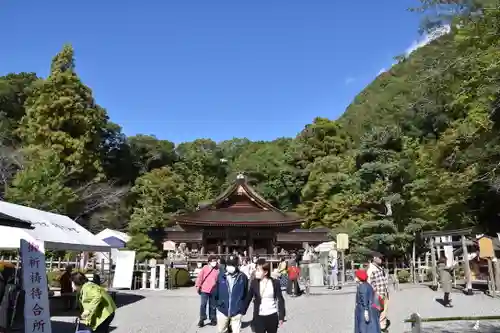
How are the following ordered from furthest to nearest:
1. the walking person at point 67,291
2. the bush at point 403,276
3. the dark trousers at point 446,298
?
the bush at point 403,276 < the dark trousers at point 446,298 < the walking person at point 67,291

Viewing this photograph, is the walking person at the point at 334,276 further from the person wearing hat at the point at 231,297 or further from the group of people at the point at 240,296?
the person wearing hat at the point at 231,297

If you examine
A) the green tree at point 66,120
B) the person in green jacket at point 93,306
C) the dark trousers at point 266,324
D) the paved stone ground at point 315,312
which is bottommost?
the paved stone ground at point 315,312

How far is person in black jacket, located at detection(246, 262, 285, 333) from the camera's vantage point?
5.60m

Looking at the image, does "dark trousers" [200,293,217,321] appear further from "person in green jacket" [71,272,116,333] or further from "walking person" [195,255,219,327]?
"person in green jacket" [71,272,116,333]

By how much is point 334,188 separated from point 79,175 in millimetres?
20764

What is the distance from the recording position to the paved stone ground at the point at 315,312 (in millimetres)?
8852

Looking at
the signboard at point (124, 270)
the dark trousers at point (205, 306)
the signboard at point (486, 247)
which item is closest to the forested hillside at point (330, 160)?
the signboard at point (486, 247)

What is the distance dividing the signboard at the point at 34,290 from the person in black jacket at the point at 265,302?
3090 millimetres

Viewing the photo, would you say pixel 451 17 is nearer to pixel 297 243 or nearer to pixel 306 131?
pixel 297 243

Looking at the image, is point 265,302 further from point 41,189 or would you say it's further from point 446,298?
point 41,189

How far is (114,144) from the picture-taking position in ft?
144

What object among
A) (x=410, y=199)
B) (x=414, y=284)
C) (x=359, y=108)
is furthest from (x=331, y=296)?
(x=359, y=108)

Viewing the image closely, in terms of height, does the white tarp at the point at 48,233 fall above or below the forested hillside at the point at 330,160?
below

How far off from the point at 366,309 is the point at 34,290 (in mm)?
4884
